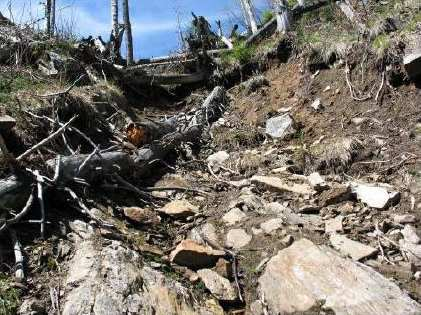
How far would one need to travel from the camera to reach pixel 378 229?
4281 millimetres

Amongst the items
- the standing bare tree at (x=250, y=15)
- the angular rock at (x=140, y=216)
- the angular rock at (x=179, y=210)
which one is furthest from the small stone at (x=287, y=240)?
the standing bare tree at (x=250, y=15)

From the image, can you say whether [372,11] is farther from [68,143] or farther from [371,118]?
[68,143]

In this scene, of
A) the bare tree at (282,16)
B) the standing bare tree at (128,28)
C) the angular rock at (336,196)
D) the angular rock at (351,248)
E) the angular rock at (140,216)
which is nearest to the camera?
the angular rock at (351,248)

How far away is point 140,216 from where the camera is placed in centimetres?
474

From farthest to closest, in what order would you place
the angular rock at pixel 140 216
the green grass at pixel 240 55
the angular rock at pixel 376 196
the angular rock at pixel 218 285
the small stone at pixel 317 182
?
1. the green grass at pixel 240 55
2. the small stone at pixel 317 182
3. the angular rock at pixel 140 216
4. the angular rock at pixel 376 196
5. the angular rock at pixel 218 285

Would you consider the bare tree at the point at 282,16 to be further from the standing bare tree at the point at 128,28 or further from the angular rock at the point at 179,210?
the angular rock at the point at 179,210

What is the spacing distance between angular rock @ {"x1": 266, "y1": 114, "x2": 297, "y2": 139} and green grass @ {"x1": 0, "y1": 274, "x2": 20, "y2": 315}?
4185 millimetres

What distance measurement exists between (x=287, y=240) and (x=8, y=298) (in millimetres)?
2208

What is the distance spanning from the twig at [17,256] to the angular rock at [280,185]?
264 centimetres

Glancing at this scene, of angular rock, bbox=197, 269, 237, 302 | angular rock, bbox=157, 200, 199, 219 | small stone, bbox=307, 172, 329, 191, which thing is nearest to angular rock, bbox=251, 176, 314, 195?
small stone, bbox=307, 172, 329, 191

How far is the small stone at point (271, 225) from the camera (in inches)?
174

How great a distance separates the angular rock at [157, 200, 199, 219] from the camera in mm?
4906

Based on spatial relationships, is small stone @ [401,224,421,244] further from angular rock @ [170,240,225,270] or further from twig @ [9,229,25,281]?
twig @ [9,229,25,281]

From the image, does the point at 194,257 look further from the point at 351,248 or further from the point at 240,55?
the point at 240,55
